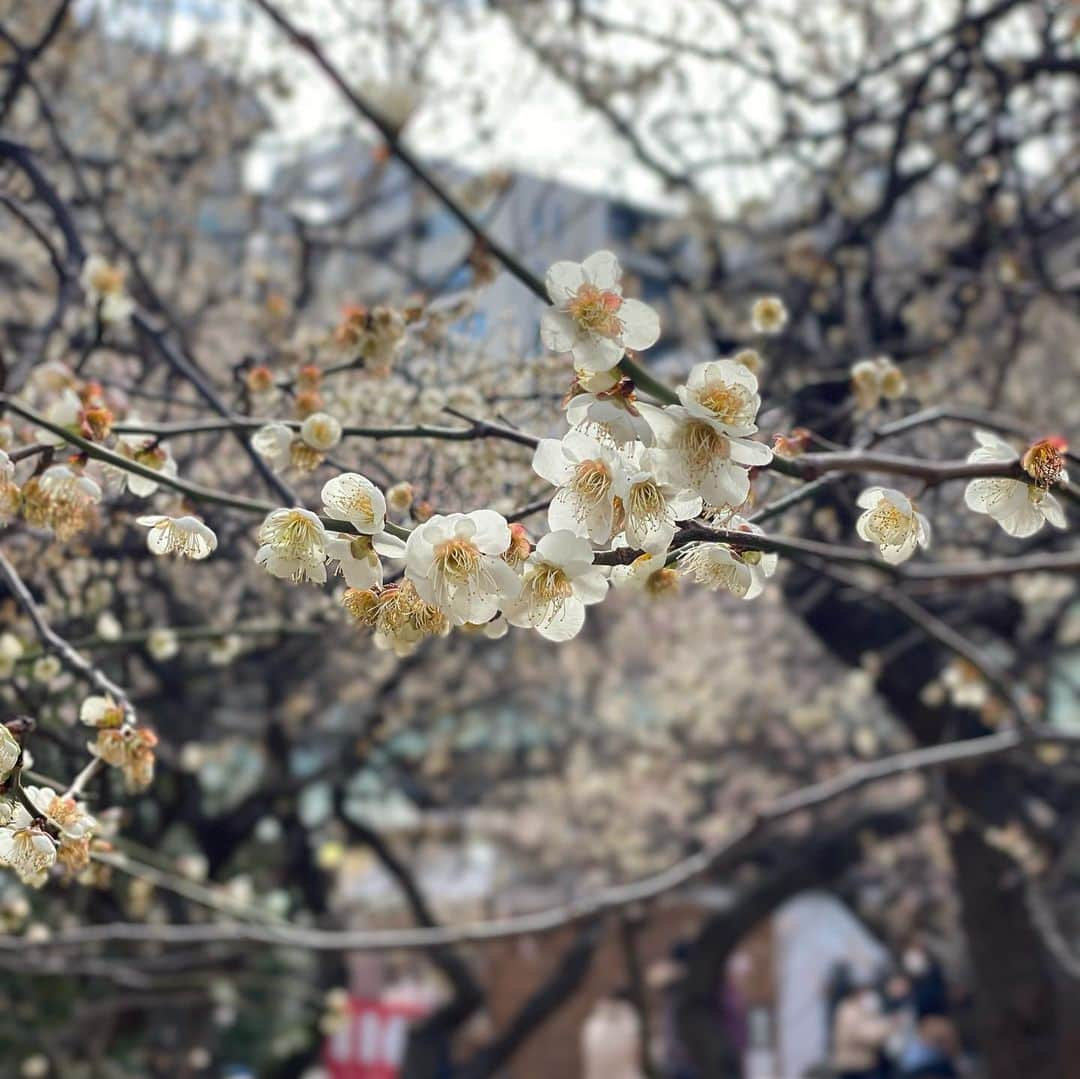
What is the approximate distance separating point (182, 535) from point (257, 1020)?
9.79m

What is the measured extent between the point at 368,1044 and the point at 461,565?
332 inches

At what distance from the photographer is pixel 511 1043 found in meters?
8.77

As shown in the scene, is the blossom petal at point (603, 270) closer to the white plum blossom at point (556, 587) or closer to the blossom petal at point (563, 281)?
the blossom petal at point (563, 281)

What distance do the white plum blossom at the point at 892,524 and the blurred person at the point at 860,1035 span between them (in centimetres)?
1156

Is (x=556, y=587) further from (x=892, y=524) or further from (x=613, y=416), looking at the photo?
(x=892, y=524)

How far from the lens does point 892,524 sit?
1.42 meters

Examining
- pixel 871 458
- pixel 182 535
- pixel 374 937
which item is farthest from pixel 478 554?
pixel 374 937

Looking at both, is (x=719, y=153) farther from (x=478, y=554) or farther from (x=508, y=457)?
(x=478, y=554)

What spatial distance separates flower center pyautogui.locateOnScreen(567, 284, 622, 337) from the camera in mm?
1260

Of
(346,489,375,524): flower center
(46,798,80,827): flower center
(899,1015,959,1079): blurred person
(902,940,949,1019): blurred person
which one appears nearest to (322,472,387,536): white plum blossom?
(346,489,375,524): flower center

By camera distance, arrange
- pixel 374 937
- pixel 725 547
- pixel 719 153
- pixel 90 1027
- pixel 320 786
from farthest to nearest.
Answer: pixel 320 786
pixel 90 1027
pixel 719 153
pixel 374 937
pixel 725 547

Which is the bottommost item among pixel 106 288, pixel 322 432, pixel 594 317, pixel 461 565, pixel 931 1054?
pixel 461 565

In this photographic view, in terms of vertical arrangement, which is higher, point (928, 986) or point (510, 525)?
point (928, 986)

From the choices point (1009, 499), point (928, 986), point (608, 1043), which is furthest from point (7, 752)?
point (608, 1043)
